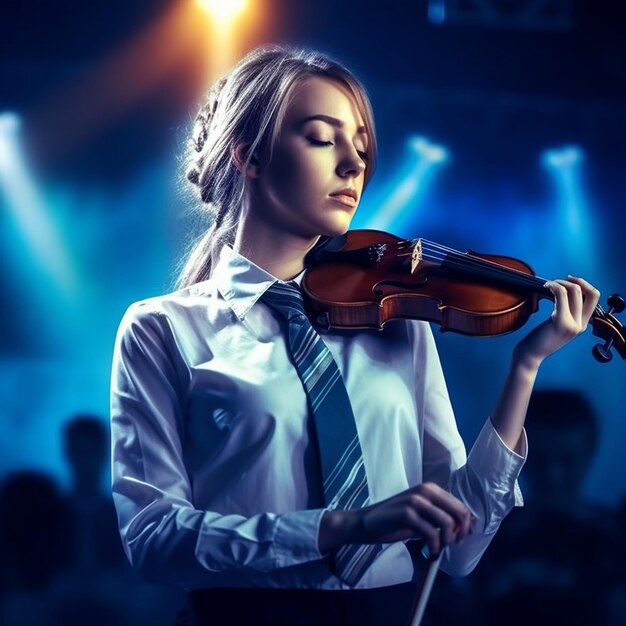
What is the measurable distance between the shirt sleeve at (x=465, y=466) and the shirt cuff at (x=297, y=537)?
0.28 meters

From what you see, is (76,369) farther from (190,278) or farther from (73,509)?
(190,278)

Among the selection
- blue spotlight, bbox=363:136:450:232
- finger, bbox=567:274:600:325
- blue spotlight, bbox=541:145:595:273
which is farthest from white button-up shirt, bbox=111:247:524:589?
blue spotlight, bbox=541:145:595:273

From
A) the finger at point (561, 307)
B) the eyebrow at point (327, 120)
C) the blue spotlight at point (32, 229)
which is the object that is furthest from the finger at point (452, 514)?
the blue spotlight at point (32, 229)

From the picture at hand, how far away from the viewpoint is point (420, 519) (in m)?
1.01

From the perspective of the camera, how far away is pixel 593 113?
2.38 meters

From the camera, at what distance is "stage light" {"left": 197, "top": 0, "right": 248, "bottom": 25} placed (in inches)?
87.9

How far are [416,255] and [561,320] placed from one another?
0.24 meters

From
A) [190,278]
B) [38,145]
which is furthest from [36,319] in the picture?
[190,278]

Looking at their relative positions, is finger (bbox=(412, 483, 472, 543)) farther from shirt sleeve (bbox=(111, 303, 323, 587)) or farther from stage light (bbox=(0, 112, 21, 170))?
stage light (bbox=(0, 112, 21, 170))

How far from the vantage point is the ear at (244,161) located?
1470mm

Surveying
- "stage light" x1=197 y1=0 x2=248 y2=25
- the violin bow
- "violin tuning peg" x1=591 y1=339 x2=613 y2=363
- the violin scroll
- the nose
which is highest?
"stage light" x1=197 y1=0 x2=248 y2=25

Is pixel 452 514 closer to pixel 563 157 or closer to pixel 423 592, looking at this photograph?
pixel 423 592

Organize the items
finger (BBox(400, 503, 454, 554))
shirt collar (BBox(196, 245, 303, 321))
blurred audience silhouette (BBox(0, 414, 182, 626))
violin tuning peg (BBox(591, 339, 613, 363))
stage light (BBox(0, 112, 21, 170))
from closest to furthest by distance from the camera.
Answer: finger (BBox(400, 503, 454, 554)) < violin tuning peg (BBox(591, 339, 613, 363)) < shirt collar (BBox(196, 245, 303, 321)) < blurred audience silhouette (BBox(0, 414, 182, 626)) < stage light (BBox(0, 112, 21, 170))

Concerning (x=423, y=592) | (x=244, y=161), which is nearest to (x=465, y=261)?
(x=244, y=161)
